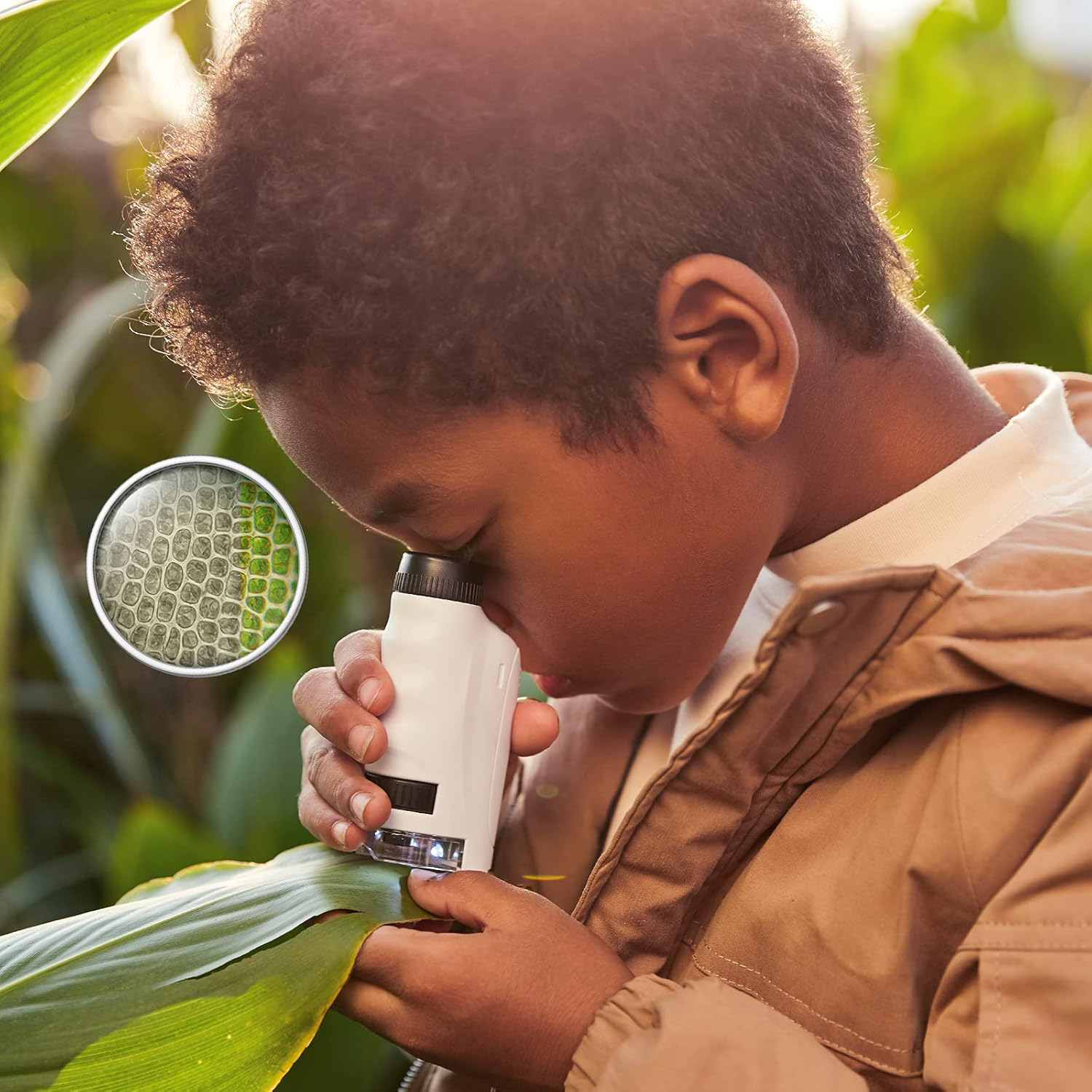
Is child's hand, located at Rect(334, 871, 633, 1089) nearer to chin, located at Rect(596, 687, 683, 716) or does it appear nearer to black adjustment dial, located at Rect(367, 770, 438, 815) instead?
black adjustment dial, located at Rect(367, 770, 438, 815)

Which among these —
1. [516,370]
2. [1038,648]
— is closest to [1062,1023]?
[1038,648]

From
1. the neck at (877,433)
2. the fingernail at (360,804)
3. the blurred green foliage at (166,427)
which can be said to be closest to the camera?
the fingernail at (360,804)

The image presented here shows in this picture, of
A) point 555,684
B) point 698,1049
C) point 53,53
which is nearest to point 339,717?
point 555,684

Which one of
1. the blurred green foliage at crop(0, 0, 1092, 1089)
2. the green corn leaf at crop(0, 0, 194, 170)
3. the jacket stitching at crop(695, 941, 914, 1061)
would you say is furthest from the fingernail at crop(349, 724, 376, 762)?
the blurred green foliage at crop(0, 0, 1092, 1089)

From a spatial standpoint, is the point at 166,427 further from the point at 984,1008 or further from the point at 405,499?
the point at 984,1008

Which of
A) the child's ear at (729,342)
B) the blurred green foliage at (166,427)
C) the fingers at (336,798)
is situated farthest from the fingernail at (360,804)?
the blurred green foliage at (166,427)

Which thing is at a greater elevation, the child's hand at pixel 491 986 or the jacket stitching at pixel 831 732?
the jacket stitching at pixel 831 732

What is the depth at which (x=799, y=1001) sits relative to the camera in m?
0.63

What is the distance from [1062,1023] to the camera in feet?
1.73

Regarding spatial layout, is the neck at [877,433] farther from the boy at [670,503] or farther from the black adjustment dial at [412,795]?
the black adjustment dial at [412,795]

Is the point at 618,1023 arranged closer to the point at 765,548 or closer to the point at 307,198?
the point at 765,548

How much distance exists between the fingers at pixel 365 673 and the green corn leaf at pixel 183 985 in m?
0.10

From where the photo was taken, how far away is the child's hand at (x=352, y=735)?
0.63m

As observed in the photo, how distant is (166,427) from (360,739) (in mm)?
A: 1247
